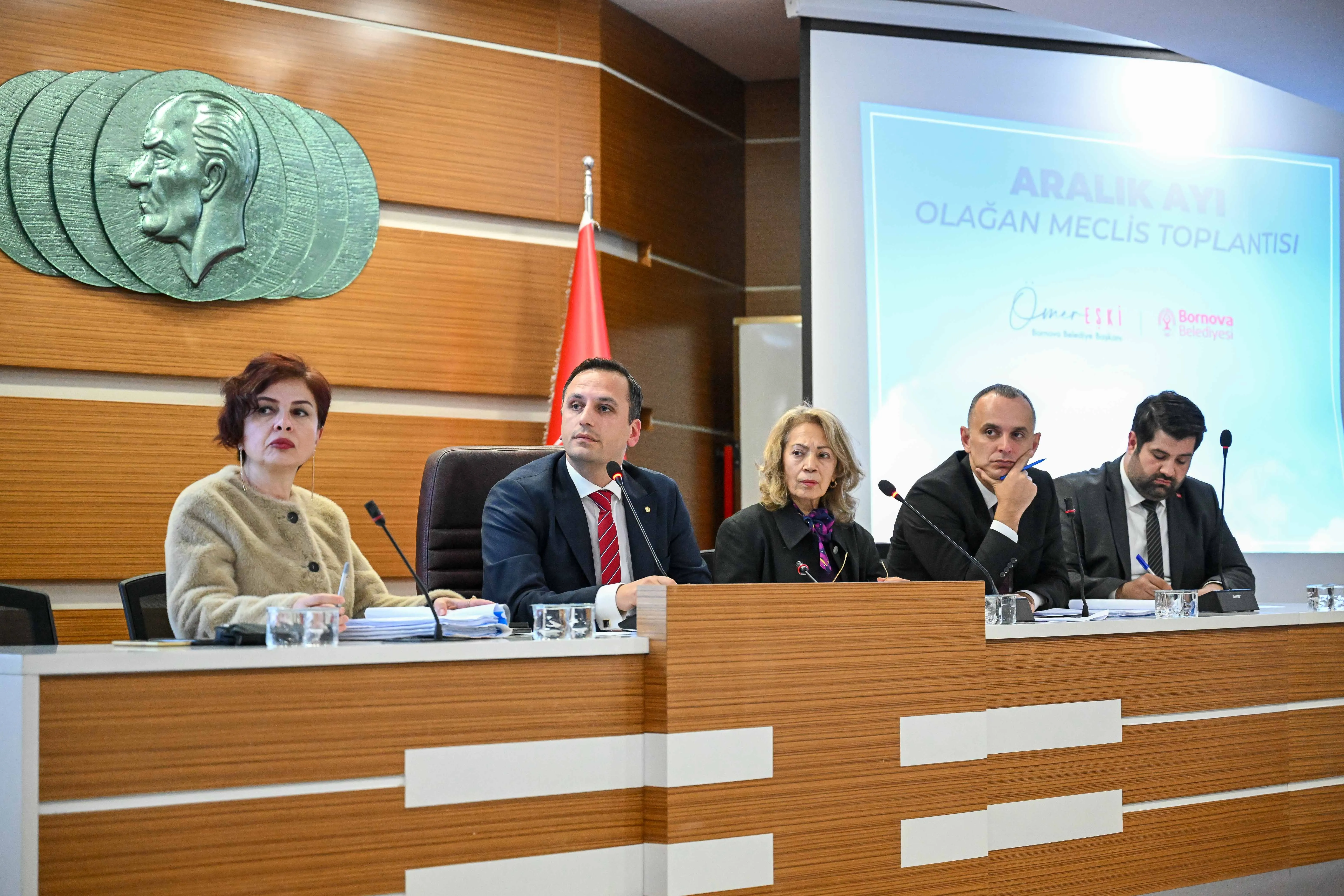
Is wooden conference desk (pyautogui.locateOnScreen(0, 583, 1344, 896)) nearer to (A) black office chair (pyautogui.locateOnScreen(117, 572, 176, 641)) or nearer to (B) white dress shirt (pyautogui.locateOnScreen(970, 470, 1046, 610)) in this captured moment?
(B) white dress shirt (pyautogui.locateOnScreen(970, 470, 1046, 610))

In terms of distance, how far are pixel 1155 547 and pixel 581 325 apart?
2128 millimetres

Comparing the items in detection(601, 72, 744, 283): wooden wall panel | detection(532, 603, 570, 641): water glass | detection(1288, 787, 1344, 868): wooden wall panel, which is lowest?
detection(1288, 787, 1344, 868): wooden wall panel

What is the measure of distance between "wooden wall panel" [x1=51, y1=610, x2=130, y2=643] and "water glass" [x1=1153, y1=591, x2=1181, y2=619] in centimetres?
300

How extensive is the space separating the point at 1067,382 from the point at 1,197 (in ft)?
12.9

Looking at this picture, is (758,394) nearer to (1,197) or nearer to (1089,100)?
(1089,100)

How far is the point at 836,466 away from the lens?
2.96 m

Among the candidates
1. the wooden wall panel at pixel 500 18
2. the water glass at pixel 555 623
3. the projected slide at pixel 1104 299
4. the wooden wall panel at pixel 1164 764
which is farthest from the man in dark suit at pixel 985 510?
the wooden wall panel at pixel 500 18

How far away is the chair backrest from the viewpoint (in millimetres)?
2850

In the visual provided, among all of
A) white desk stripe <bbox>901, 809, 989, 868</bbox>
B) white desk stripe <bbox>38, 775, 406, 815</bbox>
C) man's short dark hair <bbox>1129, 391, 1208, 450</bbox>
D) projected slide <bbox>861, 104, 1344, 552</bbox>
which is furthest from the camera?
projected slide <bbox>861, 104, 1344, 552</bbox>

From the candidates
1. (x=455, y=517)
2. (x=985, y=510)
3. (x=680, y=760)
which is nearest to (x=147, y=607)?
(x=455, y=517)

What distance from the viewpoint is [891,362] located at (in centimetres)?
471

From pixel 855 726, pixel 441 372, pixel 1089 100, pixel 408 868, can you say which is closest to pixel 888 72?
pixel 1089 100

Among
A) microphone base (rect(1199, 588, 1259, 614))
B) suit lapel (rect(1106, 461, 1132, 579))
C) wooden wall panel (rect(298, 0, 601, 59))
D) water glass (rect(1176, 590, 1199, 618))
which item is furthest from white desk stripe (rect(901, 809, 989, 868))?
wooden wall panel (rect(298, 0, 601, 59))

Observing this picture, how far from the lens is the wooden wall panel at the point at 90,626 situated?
3717mm
